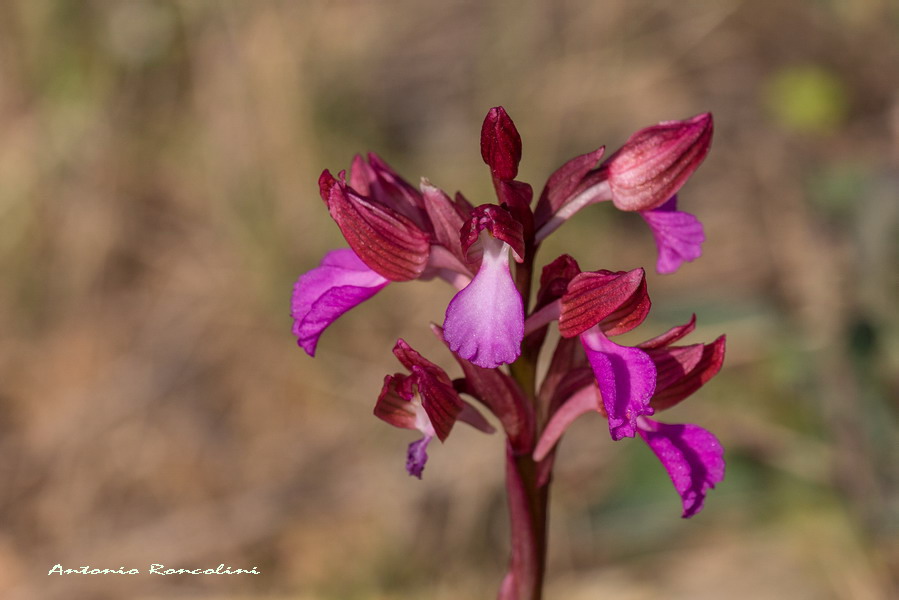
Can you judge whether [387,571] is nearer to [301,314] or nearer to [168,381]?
[168,381]

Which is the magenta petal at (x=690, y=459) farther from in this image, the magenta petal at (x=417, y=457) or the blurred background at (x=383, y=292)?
the blurred background at (x=383, y=292)

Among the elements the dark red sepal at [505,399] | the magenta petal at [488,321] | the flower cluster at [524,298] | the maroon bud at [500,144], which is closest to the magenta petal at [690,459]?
the flower cluster at [524,298]

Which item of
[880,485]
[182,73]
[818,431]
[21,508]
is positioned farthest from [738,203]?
[21,508]

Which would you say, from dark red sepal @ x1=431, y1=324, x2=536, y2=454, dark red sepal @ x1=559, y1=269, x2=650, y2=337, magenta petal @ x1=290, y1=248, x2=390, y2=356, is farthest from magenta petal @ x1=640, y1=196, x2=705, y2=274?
magenta petal @ x1=290, y1=248, x2=390, y2=356

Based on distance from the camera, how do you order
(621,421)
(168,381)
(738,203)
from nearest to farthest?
(621,421), (168,381), (738,203)

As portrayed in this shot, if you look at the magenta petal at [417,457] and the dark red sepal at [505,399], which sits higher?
the dark red sepal at [505,399]

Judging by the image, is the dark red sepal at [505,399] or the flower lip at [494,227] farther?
the dark red sepal at [505,399]

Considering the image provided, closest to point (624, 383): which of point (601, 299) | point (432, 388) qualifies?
point (601, 299)

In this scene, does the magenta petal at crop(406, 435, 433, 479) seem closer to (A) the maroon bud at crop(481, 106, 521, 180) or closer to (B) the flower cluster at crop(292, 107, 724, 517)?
(B) the flower cluster at crop(292, 107, 724, 517)
